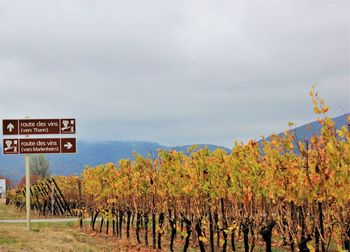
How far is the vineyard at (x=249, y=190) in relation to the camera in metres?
8.41

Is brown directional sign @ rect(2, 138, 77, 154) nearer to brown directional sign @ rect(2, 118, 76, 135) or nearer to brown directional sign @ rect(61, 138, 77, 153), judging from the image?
brown directional sign @ rect(61, 138, 77, 153)

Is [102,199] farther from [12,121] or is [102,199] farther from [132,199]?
[12,121]

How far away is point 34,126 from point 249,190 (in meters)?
10.7

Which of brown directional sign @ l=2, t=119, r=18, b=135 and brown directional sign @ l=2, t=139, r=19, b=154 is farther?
brown directional sign @ l=2, t=119, r=18, b=135

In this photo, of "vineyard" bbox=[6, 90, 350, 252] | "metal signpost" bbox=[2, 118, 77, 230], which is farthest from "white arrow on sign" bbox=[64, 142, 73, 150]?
"vineyard" bbox=[6, 90, 350, 252]

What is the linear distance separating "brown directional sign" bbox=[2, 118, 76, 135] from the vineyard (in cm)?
329

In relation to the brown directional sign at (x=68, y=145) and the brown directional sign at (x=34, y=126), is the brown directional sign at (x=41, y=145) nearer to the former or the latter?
the brown directional sign at (x=68, y=145)

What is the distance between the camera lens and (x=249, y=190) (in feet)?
38.4

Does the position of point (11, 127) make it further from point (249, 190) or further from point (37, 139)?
point (249, 190)

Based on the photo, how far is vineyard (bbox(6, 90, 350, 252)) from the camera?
841 cm

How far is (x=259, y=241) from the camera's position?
1786 centimetres

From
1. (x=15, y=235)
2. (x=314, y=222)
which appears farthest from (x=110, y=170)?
(x=314, y=222)

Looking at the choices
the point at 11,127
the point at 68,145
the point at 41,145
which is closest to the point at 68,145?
the point at 68,145

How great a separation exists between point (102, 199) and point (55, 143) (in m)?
6.05
